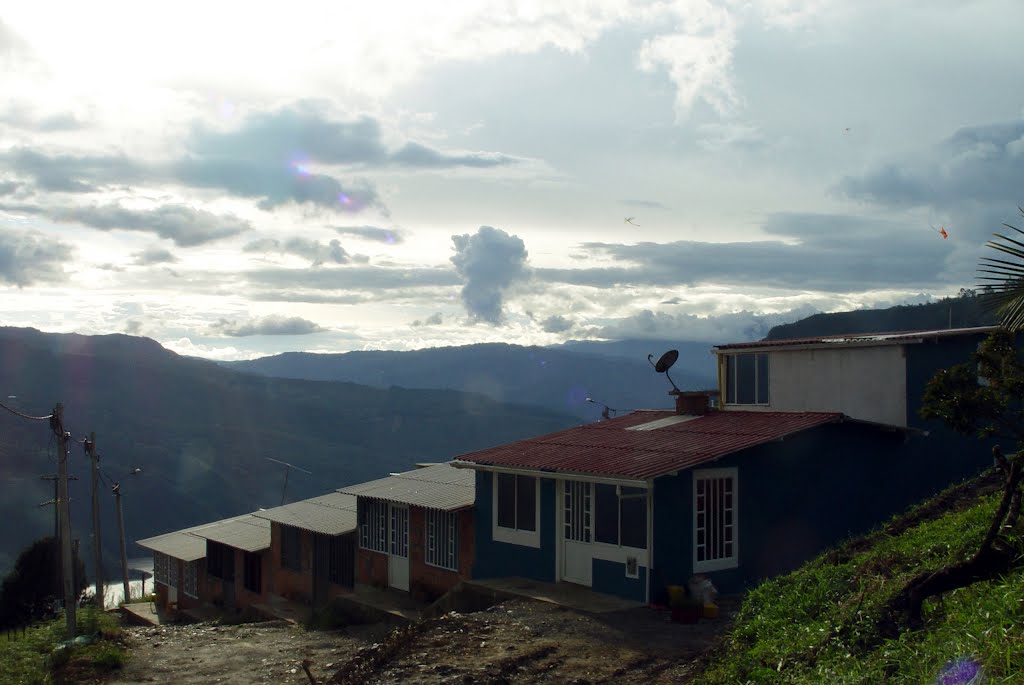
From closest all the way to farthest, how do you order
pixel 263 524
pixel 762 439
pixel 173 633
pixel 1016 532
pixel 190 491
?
pixel 1016 532, pixel 762 439, pixel 173 633, pixel 263 524, pixel 190 491

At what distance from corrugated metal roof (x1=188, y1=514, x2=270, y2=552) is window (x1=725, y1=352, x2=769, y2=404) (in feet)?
48.9

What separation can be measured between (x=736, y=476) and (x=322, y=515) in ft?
46.8

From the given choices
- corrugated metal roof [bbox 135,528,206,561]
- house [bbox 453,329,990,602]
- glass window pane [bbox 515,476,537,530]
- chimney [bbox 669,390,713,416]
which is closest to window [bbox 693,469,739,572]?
house [bbox 453,329,990,602]

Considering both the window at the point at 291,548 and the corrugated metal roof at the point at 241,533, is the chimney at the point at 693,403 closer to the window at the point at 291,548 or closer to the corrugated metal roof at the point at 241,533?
the window at the point at 291,548

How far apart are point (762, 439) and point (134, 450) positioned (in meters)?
147

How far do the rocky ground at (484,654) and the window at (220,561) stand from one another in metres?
12.6

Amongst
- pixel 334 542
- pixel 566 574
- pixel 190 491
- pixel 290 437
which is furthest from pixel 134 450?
pixel 566 574

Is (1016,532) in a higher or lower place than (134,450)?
higher

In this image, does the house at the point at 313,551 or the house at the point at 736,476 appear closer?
the house at the point at 736,476

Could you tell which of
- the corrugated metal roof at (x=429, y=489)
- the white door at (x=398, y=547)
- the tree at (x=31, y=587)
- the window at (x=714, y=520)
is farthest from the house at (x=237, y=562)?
the window at (x=714, y=520)

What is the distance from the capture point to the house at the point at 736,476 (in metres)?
16.2

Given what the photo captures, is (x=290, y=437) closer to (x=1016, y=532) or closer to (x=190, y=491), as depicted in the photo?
(x=190, y=491)

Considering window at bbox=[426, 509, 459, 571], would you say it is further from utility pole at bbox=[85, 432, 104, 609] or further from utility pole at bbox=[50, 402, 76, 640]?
utility pole at bbox=[85, 432, 104, 609]

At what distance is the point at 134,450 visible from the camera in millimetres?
148375
